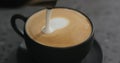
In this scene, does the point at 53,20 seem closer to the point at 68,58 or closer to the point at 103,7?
the point at 68,58

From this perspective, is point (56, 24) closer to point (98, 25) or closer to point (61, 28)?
point (61, 28)

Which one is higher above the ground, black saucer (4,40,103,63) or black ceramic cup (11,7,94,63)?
black ceramic cup (11,7,94,63)

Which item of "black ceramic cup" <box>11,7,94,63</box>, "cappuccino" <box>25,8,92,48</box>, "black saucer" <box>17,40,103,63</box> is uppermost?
"cappuccino" <box>25,8,92,48</box>

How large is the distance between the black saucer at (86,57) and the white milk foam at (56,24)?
6cm

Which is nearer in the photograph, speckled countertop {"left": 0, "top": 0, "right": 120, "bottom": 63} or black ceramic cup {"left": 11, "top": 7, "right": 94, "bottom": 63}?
black ceramic cup {"left": 11, "top": 7, "right": 94, "bottom": 63}

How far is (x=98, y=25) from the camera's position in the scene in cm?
56

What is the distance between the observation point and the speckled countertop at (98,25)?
0.51 metres

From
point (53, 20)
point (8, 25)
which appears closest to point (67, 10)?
point (53, 20)

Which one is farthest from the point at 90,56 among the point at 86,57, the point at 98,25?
the point at 98,25

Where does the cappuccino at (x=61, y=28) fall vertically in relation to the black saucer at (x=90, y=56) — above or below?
above

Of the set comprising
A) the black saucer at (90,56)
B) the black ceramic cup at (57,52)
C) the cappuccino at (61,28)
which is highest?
the cappuccino at (61,28)

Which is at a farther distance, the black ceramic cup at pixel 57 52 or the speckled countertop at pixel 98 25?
the speckled countertop at pixel 98 25

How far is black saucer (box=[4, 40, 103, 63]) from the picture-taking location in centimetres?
46

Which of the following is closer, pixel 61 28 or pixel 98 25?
pixel 61 28
